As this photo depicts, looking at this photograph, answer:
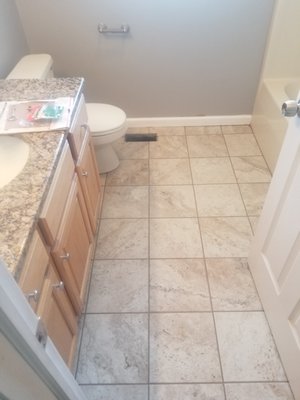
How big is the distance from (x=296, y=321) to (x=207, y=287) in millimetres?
474

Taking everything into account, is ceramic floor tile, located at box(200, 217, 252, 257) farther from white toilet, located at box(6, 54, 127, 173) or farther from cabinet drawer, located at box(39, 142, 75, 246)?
cabinet drawer, located at box(39, 142, 75, 246)

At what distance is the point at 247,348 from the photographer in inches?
51.7

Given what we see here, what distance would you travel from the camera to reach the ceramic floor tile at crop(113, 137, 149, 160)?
2328mm

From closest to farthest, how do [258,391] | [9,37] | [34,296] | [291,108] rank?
[34,296] → [291,108] → [258,391] → [9,37]

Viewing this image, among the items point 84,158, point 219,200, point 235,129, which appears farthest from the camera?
point 235,129

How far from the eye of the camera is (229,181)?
6.88 feet

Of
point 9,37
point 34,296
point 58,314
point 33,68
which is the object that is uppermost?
point 9,37

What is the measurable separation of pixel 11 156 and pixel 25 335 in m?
0.81

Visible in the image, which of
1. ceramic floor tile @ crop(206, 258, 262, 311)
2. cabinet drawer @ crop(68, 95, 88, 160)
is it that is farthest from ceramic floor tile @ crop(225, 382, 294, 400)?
cabinet drawer @ crop(68, 95, 88, 160)

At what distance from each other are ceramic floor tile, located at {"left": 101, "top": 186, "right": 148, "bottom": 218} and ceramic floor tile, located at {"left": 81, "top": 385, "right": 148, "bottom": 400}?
938 millimetres

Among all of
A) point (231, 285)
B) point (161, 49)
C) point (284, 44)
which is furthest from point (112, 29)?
point (231, 285)

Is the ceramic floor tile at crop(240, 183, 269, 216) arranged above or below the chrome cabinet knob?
below

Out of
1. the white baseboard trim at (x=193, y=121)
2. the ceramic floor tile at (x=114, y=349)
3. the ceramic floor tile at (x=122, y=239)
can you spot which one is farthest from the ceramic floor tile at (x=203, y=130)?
the ceramic floor tile at (x=114, y=349)

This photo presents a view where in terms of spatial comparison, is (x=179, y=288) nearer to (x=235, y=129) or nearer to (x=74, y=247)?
(x=74, y=247)
